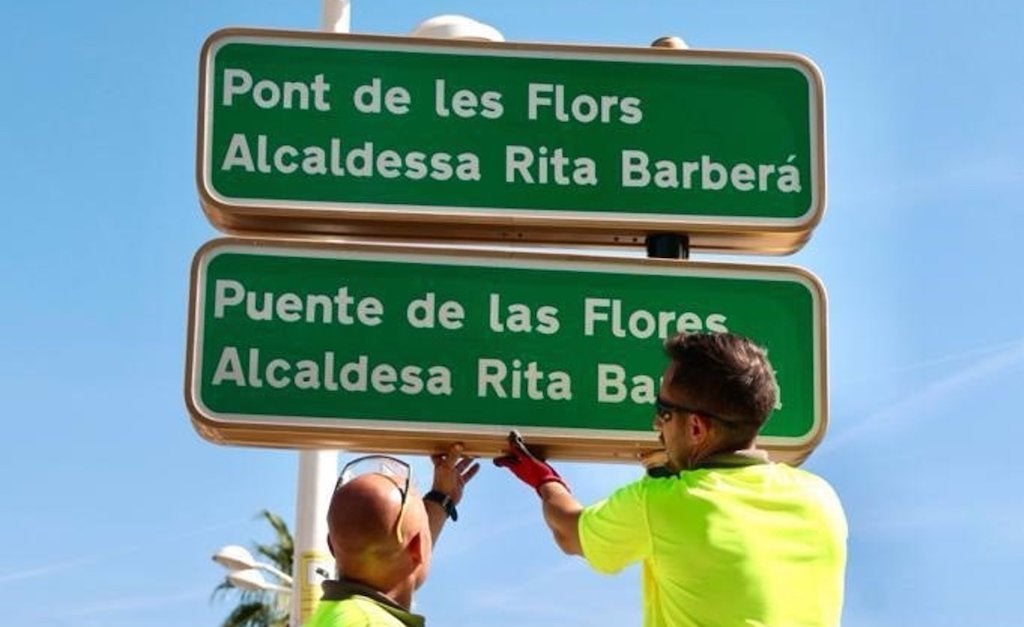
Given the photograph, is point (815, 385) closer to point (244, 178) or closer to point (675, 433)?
point (675, 433)

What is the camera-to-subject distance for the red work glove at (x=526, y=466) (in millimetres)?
4562

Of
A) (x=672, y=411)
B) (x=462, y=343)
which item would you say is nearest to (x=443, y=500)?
(x=462, y=343)

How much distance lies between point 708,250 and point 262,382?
4.71 feet

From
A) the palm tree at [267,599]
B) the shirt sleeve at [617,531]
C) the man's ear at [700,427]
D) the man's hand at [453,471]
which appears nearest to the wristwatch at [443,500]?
the man's hand at [453,471]

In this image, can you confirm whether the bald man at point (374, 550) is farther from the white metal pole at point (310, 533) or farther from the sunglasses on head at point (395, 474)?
the white metal pole at point (310, 533)

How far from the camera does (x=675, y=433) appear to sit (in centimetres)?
407

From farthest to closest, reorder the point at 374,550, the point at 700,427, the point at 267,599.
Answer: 1. the point at 267,599
2. the point at 700,427
3. the point at 374,550

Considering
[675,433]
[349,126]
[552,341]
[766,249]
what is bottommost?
[675,433]

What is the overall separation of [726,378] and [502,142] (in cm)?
131

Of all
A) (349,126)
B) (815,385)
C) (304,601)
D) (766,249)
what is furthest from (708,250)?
(304,601)

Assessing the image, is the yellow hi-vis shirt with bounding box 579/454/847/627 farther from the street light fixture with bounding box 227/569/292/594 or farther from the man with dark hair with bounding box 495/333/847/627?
the street light fixture with bounding box 227/569/292/594

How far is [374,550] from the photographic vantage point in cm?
353

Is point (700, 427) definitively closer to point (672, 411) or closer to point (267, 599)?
point (672, 411)

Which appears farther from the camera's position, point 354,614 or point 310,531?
point 310,531
